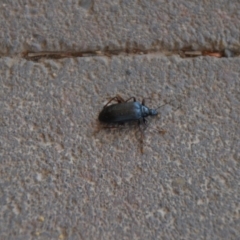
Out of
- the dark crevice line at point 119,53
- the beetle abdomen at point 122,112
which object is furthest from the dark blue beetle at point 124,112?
the dark crevice line at point 119,53

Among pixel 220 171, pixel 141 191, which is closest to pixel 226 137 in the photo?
pixel 220 171

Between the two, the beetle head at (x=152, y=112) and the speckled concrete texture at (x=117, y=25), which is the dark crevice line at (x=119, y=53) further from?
the beetle head at (x=152, y=112)

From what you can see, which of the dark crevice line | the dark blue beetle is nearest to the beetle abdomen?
the dark blue beetle

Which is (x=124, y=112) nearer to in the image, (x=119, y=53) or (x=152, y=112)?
(x=152, y=112)

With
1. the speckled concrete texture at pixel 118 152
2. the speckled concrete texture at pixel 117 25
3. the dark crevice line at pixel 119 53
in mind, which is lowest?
the speckled concrete texture at pixel 118 152

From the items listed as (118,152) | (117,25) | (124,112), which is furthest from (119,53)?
(118,152)

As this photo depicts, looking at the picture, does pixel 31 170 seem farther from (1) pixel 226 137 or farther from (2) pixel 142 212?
(1) pixel 226 137

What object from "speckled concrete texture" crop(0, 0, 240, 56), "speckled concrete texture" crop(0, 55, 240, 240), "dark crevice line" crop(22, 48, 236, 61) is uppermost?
"speckled concrete texture" crop(0, 0, 240, 56)

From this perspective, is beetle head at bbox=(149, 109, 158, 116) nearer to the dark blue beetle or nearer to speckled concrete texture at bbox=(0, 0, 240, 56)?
the dark blue beetle
